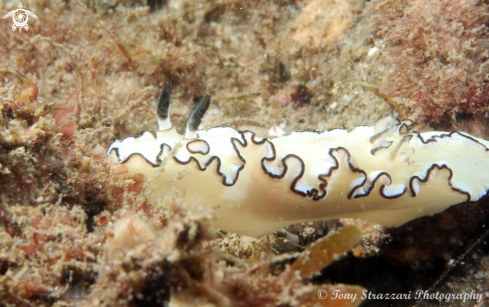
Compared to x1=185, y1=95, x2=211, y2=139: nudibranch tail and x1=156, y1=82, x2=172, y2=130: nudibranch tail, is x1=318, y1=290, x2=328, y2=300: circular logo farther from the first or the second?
x1=156, y1=82, x2=172, y2=130: nudibranch tail

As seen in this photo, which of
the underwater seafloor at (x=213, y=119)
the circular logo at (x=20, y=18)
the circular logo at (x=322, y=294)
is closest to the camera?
the underwater seafloor at (x=213, y=119)

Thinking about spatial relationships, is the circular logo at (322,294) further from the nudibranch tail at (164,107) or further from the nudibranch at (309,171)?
the nudibranch tail at (164,107)

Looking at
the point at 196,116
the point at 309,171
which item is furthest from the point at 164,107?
the point at 309,171

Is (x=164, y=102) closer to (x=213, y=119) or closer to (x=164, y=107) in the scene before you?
(x=164, y=107)

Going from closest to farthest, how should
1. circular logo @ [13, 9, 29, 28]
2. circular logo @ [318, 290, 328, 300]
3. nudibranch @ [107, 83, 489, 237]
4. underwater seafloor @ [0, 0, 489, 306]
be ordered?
underwater seafloor @ [0, 0, 489, 306] → circular logo @ [318, 290, 328, 300] → nudibranch @ [107, 83, 489, 237] → circular logo @ [13, 9, 29, 28]

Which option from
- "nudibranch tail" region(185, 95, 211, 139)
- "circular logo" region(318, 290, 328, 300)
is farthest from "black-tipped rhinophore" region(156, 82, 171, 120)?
"circular logo" region(318, 290, 328, 300)

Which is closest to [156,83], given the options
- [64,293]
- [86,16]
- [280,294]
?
[86,16]

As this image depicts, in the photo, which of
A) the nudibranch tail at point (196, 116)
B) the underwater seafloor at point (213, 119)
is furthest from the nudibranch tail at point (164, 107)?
the underwater seafloor at point (213, 119)
